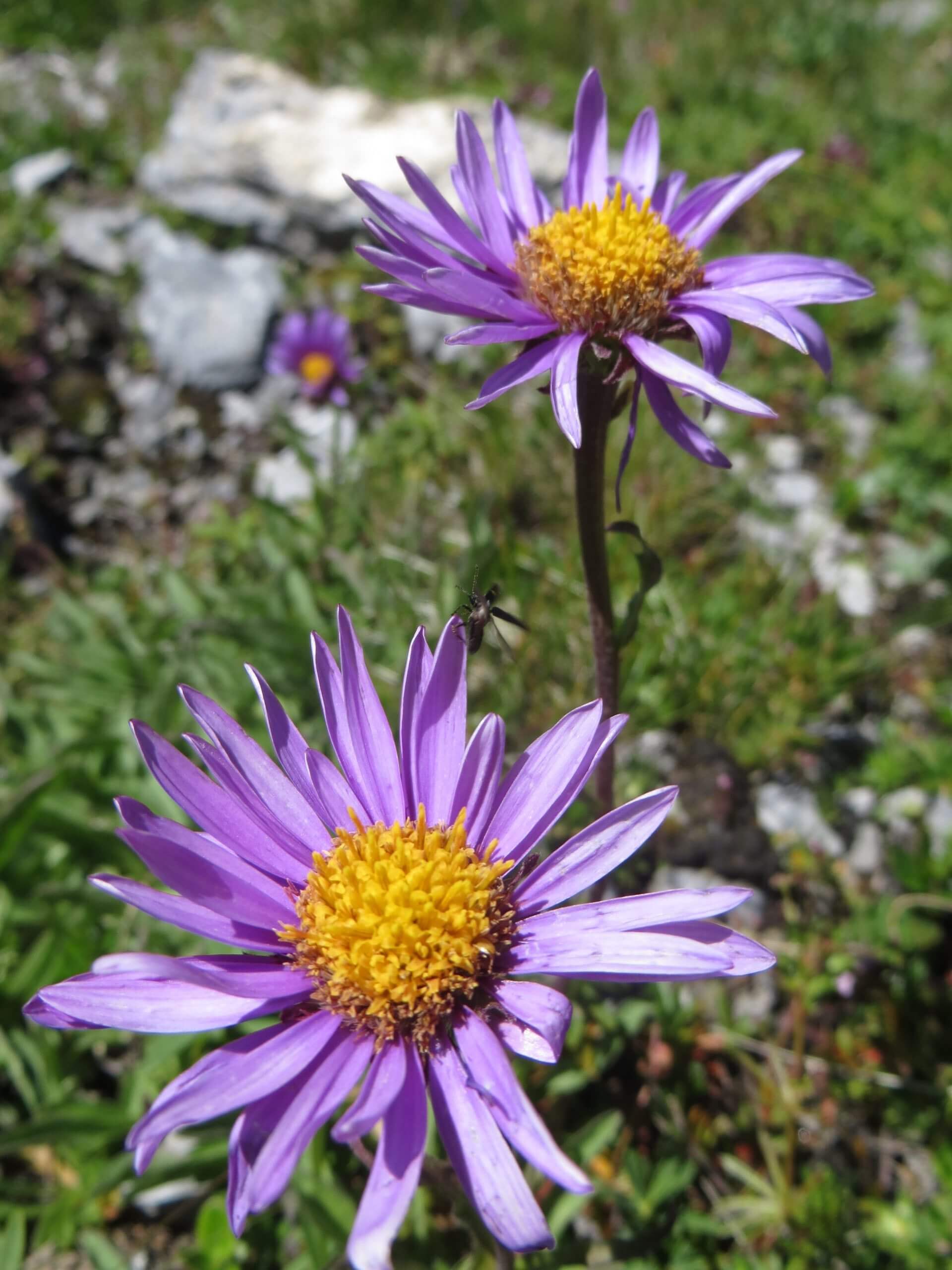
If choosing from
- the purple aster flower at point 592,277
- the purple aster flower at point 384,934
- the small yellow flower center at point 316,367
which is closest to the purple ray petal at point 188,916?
the purple aster flower at point 384,934

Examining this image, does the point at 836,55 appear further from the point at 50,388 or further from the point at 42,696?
the point at 42,696

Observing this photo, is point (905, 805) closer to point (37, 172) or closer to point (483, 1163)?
point (483, 1163)


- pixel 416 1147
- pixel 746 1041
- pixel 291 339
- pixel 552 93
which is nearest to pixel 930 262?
pixel 552 93

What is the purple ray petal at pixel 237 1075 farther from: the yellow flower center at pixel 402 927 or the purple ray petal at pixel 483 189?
the purple ray petal at pixel 483 189

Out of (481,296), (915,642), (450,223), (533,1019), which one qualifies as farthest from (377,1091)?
(915,642)

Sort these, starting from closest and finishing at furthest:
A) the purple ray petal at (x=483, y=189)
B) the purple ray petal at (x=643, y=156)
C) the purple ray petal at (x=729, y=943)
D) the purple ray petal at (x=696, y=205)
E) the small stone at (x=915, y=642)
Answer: the purple ray petal at (x=729, y=943)
the purple ray petal at (x=483, y=189)
the purple ray petal at (x=696, y=205)
the purple ray petal at (x=643, y=156)
the small stone at (x=915, y=642)
